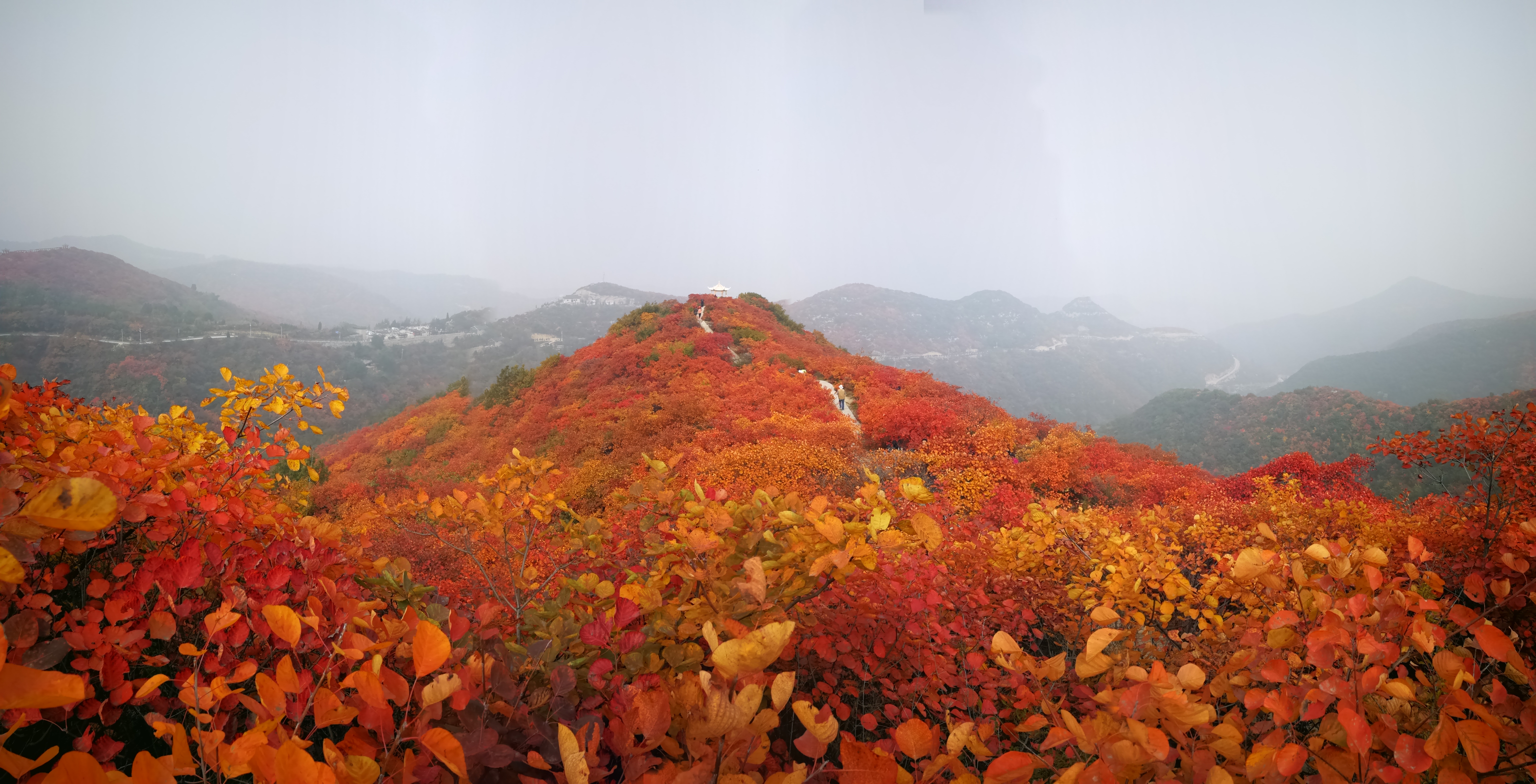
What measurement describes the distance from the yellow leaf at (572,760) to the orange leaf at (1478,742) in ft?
5.25

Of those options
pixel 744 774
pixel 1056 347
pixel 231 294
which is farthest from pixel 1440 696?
pixel 231 294

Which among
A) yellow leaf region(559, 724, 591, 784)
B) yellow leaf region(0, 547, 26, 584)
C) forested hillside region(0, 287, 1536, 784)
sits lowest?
forested hillside region(0, 287, 1536, 784)

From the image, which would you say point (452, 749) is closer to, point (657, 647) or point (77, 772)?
point (77, 772)

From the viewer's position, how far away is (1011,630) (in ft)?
12.5

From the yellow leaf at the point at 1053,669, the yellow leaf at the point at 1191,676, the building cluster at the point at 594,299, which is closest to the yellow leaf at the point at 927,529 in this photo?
the yellow leaf at the point at 1053,669

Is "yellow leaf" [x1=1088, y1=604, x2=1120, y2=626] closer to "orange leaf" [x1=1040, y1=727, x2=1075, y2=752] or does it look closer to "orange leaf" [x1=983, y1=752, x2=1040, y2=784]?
"orange leaf" [x1=1040, y1=727, x2=1075, y2=752]

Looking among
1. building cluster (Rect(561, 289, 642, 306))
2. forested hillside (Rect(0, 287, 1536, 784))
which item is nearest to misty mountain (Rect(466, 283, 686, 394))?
building cluster (Rect(561, 289, 642, 306))

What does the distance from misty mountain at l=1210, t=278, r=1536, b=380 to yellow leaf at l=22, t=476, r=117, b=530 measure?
129807 millimetres

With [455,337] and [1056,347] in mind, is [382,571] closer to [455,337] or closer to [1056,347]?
[455,337]

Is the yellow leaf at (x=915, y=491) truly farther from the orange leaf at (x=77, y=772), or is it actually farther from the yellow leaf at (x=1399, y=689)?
the orange leaf at (x=77, y=772)

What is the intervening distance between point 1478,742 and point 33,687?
7.86 feet

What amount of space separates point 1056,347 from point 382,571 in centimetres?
10438

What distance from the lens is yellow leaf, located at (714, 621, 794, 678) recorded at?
1013mm

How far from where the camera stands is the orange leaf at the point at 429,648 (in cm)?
99
